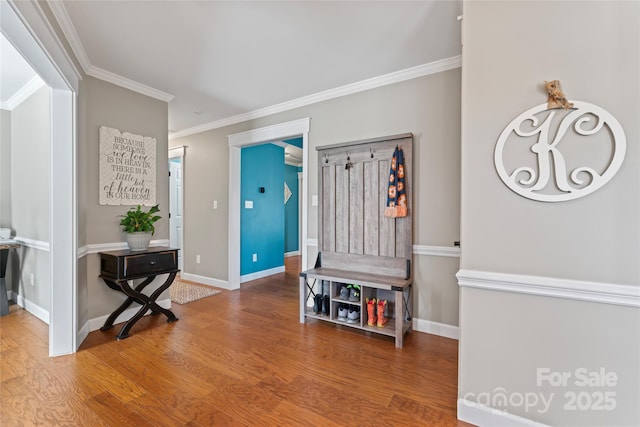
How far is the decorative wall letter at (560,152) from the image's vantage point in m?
1.25

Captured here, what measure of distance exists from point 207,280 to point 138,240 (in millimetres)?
1736

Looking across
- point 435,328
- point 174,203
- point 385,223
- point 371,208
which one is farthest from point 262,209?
point 435,328

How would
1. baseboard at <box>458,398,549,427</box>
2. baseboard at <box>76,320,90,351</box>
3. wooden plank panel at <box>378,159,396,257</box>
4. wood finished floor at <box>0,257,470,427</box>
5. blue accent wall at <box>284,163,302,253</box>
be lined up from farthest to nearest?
blue accent wall at <box>284,163,302,253</box>
wooden plank panel at <box>378,159,396,257</box>
baseboard at <box>76,320,90,351</box>
wood finished floor at <box>0,257,470,427</box>
baseboard at <box>458,398,549,427</box>

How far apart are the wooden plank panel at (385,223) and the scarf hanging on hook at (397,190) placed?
0.28 feet

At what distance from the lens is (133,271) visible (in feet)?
8.27

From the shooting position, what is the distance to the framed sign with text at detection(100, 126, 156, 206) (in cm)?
270

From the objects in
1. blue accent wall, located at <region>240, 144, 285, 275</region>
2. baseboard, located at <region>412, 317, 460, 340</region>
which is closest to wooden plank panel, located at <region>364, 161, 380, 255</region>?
baseboard, located at <region>412, 317, 460, 340</region>

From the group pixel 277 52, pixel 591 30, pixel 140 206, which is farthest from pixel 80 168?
pixel 591 30

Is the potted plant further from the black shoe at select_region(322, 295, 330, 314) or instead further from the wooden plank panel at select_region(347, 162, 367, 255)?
the wooden plank panel at select_region(347, 162, 367, 255)

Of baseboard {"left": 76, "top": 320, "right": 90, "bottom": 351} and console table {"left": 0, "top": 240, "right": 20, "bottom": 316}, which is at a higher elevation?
console table {"left": 0, "top": 240, "right": 20, "bottom": 316}

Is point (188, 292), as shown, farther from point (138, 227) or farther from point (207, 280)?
point (138, 227)

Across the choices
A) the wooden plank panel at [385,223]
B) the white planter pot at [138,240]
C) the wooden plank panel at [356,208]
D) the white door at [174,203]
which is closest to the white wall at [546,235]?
the wooden plank panel at [385,223]

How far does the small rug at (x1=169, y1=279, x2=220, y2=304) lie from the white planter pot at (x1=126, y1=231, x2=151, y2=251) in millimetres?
1042

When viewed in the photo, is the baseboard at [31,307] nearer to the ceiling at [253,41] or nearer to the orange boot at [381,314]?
the ceiling at [253,41]
